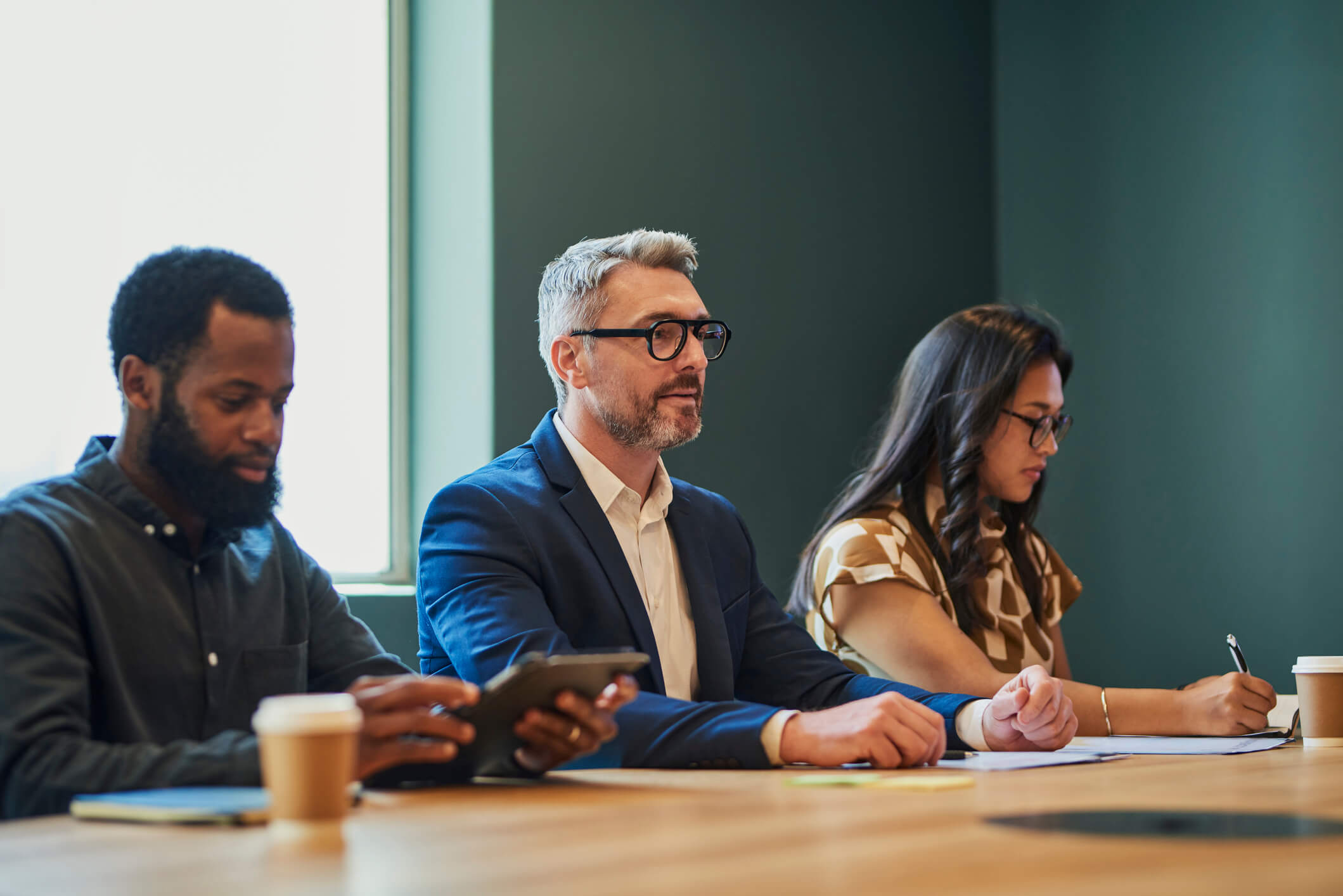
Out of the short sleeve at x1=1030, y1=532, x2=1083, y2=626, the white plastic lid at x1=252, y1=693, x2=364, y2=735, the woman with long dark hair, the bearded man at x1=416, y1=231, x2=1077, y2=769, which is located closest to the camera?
the white plastic lid at x1=252, y1=693, x2=364, y2=735

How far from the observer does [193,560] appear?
1.60m

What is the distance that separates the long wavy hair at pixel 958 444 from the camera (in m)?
2.71

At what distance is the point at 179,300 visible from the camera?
1.56 meters

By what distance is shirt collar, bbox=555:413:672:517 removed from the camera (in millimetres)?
2252

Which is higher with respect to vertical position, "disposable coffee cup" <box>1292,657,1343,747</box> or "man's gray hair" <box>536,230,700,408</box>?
"man's gray hair" <box>536,230,700,408</box>

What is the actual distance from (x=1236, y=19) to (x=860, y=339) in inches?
54.0

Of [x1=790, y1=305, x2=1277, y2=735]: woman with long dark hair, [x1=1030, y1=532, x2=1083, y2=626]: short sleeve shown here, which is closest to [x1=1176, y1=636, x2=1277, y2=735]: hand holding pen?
[x1=790, y1=305, x2=1277, y2=735]: woman with long dark hair

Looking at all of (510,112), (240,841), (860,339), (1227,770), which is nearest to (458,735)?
(240,841)

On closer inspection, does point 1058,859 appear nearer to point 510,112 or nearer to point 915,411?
point 915,411

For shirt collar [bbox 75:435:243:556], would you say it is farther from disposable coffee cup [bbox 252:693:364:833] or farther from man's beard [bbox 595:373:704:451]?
man's beard [bbox 595:373:704:451]

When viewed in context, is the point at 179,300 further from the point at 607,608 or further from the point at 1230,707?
the point at 1230,707

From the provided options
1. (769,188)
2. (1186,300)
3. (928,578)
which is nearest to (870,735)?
(928,578)

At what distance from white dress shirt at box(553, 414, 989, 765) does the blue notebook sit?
3.25 feet

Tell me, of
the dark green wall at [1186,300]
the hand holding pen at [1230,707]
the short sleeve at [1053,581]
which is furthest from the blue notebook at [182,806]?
the dark green wall at [1186,300]
